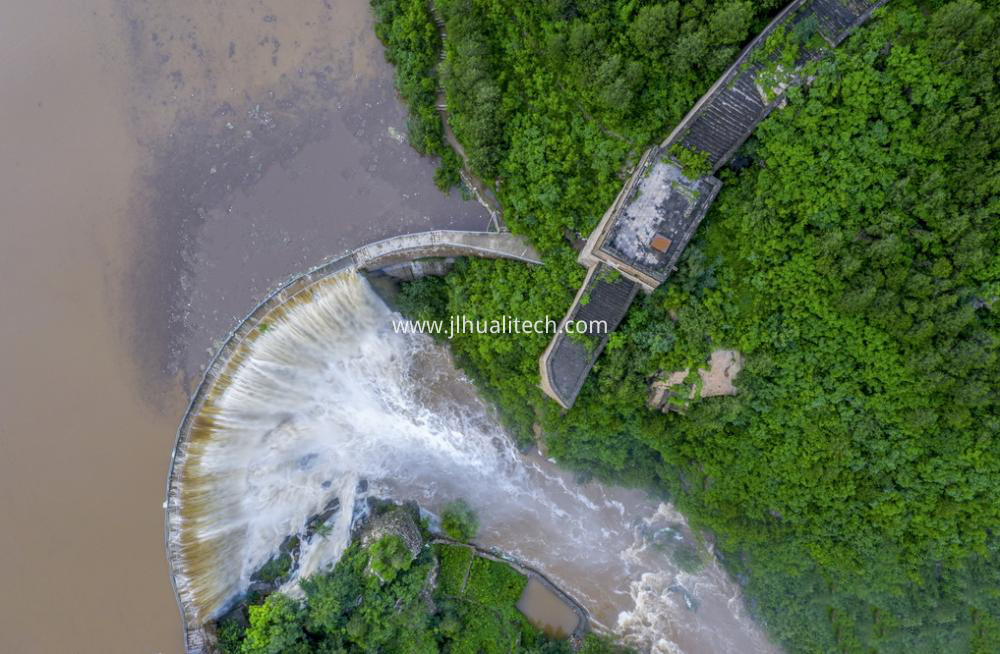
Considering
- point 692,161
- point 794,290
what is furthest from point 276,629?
point 692,161

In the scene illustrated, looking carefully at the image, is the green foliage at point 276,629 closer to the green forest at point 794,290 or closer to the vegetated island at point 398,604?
the vegetated island at point 398,604

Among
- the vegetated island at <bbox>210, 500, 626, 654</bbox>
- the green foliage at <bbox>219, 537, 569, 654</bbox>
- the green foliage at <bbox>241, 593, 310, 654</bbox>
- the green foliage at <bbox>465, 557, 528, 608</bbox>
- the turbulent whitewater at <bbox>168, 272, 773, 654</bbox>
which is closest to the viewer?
the green foliage at <bbox>241, 593, 310, 654</bbox>

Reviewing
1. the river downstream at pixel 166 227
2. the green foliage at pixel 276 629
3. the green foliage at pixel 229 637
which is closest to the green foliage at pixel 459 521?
the river downstream at pixel 166 227

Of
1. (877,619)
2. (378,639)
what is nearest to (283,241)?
(378,639)

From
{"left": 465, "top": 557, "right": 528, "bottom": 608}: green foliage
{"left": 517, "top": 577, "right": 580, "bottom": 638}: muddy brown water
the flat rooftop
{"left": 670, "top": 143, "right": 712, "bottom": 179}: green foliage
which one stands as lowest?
{"left": 517, "top": 577, "right": 580, "bottom": 638}: muddy brown water

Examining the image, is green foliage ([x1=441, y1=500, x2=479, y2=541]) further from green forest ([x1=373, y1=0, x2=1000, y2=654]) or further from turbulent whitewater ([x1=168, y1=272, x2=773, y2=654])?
green forest ([x1=373, y1=0, x2=1000, y2=654])

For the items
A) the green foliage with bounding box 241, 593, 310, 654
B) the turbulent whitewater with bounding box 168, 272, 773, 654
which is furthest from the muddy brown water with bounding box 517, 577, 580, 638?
the green foliage with bounding box 241, 593, 310, 654

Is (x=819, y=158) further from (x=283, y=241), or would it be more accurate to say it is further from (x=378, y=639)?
(x=378, y=639)
